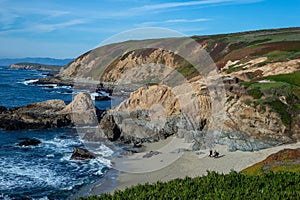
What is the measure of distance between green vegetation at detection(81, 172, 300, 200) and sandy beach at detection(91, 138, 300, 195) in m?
11.9

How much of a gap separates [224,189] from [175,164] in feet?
53.3

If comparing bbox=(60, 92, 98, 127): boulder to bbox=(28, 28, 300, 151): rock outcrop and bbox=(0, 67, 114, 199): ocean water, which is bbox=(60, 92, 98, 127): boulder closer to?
bbox=(28, 28, 300, 151): rock outcrop

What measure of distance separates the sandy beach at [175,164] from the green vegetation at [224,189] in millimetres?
11860

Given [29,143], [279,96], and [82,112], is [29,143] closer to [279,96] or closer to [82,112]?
[82,112]

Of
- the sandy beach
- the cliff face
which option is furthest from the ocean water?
the cliff face

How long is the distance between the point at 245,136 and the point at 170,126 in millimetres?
9457

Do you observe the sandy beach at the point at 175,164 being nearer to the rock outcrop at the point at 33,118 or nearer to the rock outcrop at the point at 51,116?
the rock outcrop at the point at 51,116

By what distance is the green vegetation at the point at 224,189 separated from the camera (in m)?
11.4

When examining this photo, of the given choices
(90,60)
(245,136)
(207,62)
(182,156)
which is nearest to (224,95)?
(245,136)

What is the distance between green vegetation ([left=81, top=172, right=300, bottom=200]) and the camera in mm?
11359

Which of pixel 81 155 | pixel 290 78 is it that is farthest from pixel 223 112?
pixel 81 155

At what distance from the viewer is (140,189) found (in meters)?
12.4

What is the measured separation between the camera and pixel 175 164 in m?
28.3

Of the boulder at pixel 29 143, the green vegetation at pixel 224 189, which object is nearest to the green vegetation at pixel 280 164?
the green vegetation at pixel 224 189
